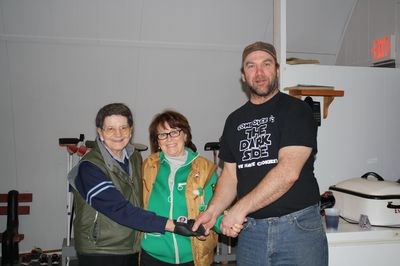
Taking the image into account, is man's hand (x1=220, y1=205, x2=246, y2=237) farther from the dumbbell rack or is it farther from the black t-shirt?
the dumbbell rack

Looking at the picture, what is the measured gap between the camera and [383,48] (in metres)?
3.66

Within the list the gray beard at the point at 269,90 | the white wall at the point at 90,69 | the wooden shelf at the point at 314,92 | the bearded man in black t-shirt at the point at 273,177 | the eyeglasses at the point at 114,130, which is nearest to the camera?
the bearded man in black t-shirt at the point at 273,177

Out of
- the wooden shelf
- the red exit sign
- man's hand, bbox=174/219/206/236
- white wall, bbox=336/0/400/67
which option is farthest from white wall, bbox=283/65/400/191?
man's hand, bbox=174/219/206/236

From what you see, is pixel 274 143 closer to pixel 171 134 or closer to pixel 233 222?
pixel 233 222

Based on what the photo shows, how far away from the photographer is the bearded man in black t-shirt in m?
1.63

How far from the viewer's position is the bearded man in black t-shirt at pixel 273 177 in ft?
5.34

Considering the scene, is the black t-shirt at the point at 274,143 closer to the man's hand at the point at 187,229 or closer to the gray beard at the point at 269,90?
the gray beard at the point at 269,90

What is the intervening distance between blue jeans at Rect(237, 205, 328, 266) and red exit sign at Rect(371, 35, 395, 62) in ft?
8.12

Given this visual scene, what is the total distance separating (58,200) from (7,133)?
940 mm

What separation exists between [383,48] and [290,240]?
2784 mm

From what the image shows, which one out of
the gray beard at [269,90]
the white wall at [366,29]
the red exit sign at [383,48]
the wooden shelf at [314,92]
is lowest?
the gray beard at [269,90]

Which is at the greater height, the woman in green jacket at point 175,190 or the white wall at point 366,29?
the white wall at point 366,29

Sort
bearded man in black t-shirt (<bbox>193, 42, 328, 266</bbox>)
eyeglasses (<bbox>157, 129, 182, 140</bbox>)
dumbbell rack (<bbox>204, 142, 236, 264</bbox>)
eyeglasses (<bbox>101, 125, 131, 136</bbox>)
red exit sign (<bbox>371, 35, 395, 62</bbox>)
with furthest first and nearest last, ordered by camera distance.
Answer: dumbbell rack (<bbox>204, 142, 236, 264</bbox>) → red exit sign (<bbox>371, 35, 395, 62</bbox>) → eyeglasses (<bbox>157, 129, 182, 140</bbox>) → eyeglasses (<bbox>101, 125, 131, 136</bbox>) → bearded man in black t-shirt (<bbox>193, 42, 328, 266</bbox>)

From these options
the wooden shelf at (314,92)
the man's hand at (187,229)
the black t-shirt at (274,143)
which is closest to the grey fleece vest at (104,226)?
the man's hand at (187,229)
